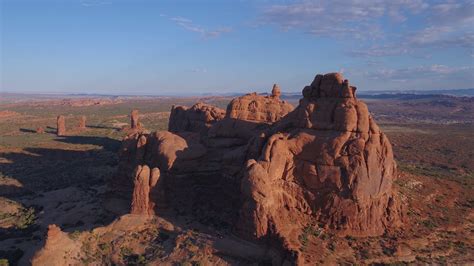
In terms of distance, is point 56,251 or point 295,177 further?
point 295,177

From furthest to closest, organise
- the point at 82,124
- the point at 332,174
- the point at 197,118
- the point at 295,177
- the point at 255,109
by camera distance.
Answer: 1. the point at 82,124
2. the point at 197,118
3. the point at 255,109
4. the point at 295,177
5. the point at 332,174

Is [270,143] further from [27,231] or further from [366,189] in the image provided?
[27,231]

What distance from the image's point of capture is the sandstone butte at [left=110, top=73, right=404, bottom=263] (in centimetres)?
3859

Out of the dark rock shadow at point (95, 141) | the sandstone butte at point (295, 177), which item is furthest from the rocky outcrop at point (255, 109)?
Result: the dark rock shadow at point (95, 141)

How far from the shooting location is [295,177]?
4191 centimetres

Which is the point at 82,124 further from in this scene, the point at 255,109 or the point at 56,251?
the point at 56,251

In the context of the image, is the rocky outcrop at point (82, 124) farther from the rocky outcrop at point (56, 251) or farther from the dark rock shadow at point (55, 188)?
the rocky outcrop at point (56, 251)

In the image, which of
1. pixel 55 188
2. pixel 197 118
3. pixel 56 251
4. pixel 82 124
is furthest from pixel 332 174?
pixel 82 124

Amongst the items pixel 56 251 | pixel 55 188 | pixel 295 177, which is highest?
pixel 295 177

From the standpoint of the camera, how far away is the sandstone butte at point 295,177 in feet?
127

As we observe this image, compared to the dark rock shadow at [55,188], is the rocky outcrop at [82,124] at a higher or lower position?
higher

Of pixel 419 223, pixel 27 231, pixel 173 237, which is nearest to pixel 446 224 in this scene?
pixel 419 223

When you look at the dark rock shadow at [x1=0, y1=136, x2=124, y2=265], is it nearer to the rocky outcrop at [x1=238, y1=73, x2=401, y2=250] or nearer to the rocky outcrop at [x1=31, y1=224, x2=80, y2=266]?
the rocky outcrop at [x1=31, y1=224, x2=80, y2=266]

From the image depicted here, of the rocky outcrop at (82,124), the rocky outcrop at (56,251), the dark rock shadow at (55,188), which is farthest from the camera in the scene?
the rocky outcrop at (82,124)
